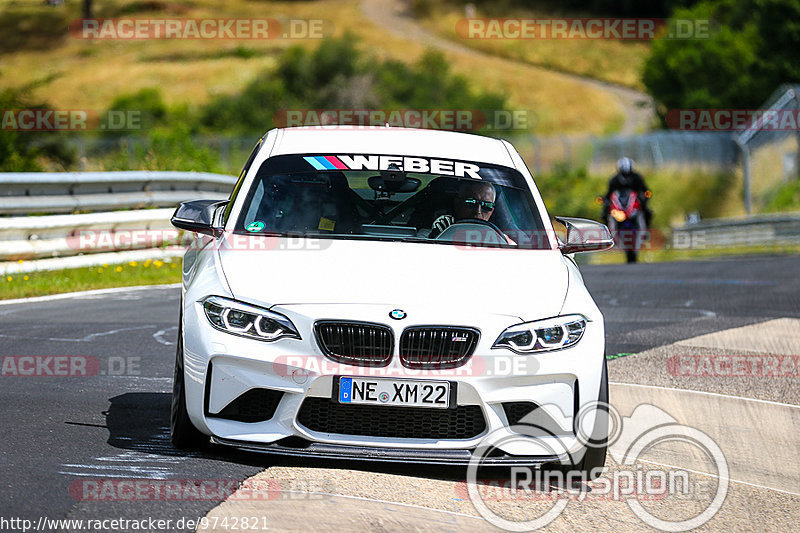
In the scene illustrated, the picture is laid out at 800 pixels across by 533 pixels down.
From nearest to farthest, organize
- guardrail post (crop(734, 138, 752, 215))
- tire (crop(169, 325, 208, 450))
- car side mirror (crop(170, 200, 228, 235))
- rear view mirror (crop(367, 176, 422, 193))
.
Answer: tire (crop(169, 325, 208, 450)) < car side mirror (crop(170, 200, 228, 235)) < rear view mirror (crop(367, 176, 422, 193)) < guardrail post (crop(734, 138, 752, 215))

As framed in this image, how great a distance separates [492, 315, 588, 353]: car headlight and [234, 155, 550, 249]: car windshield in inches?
37.8

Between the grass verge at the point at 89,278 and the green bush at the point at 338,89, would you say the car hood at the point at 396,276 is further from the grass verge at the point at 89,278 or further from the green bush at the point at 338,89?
the green bush at the point at 338,89

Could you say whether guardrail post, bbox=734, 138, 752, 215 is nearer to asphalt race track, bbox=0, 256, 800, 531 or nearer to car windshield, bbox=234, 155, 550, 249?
asphalt race track, bbox=0, 256, 800, 531

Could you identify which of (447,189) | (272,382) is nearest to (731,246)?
(447,189)

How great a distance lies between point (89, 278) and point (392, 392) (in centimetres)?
982

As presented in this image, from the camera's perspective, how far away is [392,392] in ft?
17.6

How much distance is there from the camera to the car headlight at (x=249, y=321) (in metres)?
5.41

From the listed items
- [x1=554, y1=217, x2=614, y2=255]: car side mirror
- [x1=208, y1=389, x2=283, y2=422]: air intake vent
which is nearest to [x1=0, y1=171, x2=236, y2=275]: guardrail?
[x1=554, y1=217, x2=614, y2=255]: car side mirror

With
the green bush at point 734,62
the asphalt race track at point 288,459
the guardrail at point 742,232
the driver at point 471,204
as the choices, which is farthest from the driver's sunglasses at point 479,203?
the green bush at point 734,62

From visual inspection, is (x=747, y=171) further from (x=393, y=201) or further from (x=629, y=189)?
(x=393, y=201)

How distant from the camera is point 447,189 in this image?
275 inches

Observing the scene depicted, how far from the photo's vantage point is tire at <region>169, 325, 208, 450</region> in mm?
5684

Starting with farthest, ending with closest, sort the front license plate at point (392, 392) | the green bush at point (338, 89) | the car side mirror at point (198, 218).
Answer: the green bush at point (338, 89) → the car side mirror at point (198, 218) → the front license plate at point (392, 392)

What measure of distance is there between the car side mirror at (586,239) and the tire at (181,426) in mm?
2174
